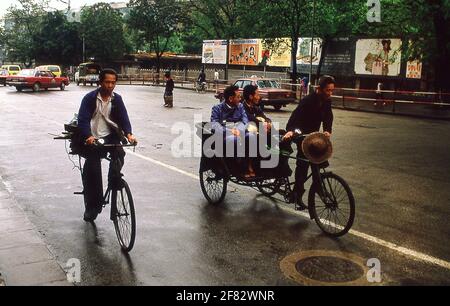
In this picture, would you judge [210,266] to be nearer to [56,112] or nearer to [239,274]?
[239,274]

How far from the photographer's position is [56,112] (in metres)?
20.0

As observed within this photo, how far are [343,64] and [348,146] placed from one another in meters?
23.1

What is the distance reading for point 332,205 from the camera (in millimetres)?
5875

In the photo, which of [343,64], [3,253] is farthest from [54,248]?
[343,64]

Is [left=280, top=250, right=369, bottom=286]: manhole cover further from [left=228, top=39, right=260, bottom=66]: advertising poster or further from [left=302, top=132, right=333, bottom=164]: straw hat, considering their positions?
[left=228, top=39, right=260, bottom=66]: advertising poster

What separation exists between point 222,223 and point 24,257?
2431mm

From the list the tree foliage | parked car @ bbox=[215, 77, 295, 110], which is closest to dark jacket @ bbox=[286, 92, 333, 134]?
parked car @ bbox=[215, 77, 295, 110]

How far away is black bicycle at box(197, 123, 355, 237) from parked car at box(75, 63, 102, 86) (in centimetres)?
4054

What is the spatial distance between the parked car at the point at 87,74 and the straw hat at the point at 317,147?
41992mm

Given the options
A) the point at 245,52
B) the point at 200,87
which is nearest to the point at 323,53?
the point at 245,52

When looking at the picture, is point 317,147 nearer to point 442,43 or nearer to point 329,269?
point 329,269

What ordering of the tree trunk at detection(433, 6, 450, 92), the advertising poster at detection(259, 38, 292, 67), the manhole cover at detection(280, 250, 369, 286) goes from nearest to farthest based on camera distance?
the manhole cover at detection(280, 250, 369, 286)
the tree trunk at detection(433, 6, 450, 92)
the advertising poster at detection(259, 38, 292, 67)

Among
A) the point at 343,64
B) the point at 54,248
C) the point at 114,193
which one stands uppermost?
the point at 343,64

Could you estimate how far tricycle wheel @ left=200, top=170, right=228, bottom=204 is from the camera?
713cm
